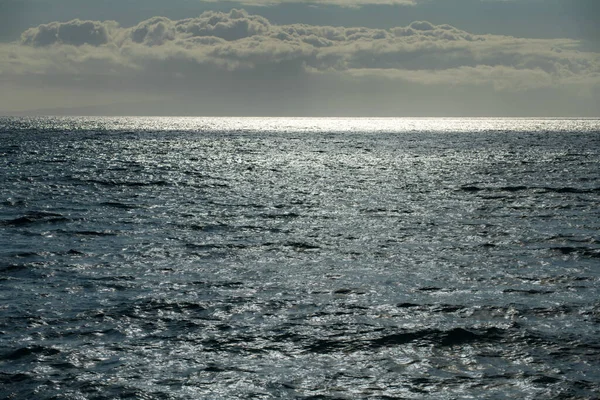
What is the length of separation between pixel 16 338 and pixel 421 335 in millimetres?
8440

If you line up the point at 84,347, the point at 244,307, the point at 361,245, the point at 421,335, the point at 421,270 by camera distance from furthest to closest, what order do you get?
the point at 361,245 < the point at 421,270 < the point at 244,307 < the point at 421,335 < the point at 84,347

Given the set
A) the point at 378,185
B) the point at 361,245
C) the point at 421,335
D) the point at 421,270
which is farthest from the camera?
the point at 378,185

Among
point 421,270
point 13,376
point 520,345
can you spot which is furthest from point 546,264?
point 13,376

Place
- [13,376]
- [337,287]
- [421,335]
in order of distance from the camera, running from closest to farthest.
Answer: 1. [13,376]
2. [421,335]
3. [337,287]

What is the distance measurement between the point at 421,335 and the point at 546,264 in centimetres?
869

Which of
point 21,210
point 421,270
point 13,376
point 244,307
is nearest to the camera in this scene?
point 13,376

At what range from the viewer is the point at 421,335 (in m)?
13.8

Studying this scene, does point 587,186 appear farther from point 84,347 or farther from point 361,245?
point 84,347

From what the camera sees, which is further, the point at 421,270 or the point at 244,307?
the point at 421,270

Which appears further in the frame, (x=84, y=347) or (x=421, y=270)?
(x=421, y=270)

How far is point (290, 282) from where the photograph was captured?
60.3 ft

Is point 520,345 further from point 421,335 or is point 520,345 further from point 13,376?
point 13,376

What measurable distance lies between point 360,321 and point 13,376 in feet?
23.7

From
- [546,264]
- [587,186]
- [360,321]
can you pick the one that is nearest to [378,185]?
[587,186]
